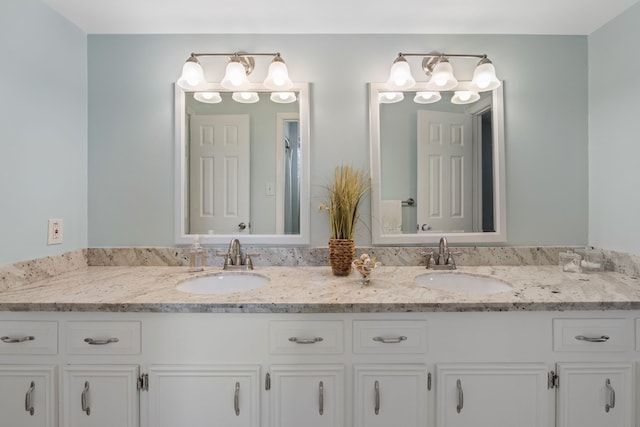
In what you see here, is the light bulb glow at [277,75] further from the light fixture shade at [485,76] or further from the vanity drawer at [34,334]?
the vanity drawer at [34,334]

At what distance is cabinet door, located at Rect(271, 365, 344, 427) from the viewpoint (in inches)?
41.8

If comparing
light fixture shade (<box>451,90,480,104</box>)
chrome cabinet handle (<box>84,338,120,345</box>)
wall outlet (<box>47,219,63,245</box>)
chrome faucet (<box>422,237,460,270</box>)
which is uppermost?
light fixture shade (<box>451,90,480,104</box>)

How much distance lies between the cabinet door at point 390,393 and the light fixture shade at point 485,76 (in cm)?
137

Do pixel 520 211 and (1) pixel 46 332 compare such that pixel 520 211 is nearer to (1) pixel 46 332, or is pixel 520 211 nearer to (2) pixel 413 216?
(2) pixel 413 216

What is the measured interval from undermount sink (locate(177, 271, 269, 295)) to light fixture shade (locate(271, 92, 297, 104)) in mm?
920

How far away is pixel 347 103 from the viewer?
1625 millimetres

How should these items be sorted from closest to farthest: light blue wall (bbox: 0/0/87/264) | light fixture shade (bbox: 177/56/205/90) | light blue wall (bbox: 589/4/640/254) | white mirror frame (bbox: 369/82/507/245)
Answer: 1. light blue wall (bbox: 0/0/87/264)
2. light blue wall (bbox: 589/4/640/254)
3. light fixture shade (bbox: 177/56/205/90)
4. white mirror frame (bbox: 369/82/507/245)

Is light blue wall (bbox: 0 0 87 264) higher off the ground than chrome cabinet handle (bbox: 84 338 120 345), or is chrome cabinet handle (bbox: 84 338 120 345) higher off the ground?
light blue wall (bbox: 0 0 87 264)

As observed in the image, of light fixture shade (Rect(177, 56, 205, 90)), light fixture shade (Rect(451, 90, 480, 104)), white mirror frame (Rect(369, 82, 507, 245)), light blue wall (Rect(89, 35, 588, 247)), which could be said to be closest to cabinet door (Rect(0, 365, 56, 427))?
light blue wall (Rect(89, 35, 588, 247))

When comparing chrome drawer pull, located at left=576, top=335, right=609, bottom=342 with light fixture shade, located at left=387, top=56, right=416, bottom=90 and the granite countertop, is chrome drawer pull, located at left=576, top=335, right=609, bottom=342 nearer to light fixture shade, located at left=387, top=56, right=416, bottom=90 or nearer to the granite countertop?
the granite countertop

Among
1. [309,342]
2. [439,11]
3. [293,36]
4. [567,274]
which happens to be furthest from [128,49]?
[567,274]

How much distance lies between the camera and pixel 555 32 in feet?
5.26

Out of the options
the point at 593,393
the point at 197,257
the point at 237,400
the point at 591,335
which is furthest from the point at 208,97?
the point at 593,393

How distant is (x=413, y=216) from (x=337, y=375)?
0.90 meters
